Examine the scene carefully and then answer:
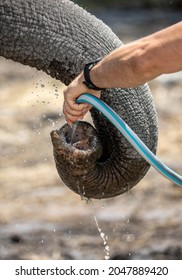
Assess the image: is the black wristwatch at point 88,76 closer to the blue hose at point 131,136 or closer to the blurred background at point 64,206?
the blue hose at point 131,136

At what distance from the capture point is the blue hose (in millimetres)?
2547

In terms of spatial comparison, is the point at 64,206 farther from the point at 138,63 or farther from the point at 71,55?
the point at 138,63

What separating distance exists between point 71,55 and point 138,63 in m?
0.35

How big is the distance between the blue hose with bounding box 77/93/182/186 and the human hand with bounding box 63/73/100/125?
0.04 feet

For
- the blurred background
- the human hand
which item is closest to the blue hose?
the human hand

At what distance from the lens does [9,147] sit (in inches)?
221

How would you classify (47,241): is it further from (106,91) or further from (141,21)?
(141,21)

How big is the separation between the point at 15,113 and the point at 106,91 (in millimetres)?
3502

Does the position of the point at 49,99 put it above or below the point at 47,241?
below

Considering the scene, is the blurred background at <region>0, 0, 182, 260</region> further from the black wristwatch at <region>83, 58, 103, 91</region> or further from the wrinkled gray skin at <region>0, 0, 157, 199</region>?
the black wristwatch at <region>83, 58, 103, 91</region>

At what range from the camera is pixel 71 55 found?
2738 mm

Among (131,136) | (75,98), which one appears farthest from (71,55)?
(131,136)
